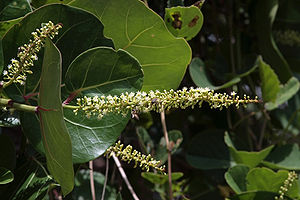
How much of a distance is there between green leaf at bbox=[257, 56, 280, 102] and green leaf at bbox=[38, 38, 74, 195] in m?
0.66

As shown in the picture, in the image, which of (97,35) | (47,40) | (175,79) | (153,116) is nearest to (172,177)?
(153,116)

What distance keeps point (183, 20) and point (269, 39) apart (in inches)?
18.4

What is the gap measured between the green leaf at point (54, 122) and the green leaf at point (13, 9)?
21 centimetres

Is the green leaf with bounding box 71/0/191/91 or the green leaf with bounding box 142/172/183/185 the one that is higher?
the green leaf with bounding box 71/0/191/91

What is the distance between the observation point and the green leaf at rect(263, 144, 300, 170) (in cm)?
117

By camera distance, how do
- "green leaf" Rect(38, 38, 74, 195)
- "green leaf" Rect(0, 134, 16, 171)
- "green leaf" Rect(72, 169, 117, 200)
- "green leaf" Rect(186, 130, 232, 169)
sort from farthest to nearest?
"green leaf" Rect(186, 130, 232, 169)
"green leaf" Rect(72, 169, 117, 200)
"green leaf" Rect(0, 134, 16, 171)
"green leaf" Rect(38, 38, 74, 195)

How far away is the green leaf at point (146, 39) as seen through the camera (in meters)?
0.73

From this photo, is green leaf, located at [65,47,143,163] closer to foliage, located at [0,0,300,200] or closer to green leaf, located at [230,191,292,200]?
foliage, located at [0,0,300,200]

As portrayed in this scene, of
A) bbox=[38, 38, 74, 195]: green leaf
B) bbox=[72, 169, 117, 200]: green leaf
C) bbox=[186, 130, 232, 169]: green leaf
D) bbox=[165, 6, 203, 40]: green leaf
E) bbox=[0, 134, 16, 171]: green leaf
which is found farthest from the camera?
bbox=[186, 130, 232, 169]: green leaf

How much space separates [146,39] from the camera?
0.76 metres

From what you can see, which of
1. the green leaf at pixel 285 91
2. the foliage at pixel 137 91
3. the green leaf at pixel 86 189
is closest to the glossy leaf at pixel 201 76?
the foliage at pixel 137 91

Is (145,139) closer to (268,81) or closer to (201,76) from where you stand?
(201,76)

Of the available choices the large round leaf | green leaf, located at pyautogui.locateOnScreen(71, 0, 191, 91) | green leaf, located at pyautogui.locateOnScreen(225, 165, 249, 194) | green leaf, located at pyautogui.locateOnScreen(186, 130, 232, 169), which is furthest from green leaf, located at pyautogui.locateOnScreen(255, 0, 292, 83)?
the large round leaf

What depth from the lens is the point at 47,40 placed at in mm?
555
